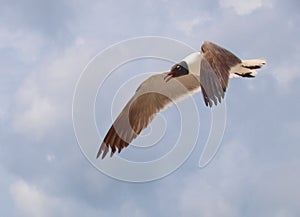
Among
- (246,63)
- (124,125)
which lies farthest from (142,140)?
(246,63)

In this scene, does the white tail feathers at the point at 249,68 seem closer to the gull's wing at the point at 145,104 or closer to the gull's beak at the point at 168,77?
the gull's wing at the point at 145,104

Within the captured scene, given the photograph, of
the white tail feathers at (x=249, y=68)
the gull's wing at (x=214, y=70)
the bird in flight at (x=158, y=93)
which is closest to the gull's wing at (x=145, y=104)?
the bird in flight at (x=158, y=93)

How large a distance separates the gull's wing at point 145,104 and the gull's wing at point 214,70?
1379 millimetres

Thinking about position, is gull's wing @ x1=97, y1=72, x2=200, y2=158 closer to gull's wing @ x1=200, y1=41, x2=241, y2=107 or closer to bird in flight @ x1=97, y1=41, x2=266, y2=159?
bird in flight @ x1=97, y1=41, x2=266, y2=159

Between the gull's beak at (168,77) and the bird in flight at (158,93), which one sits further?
the gull's beak at (168,77)

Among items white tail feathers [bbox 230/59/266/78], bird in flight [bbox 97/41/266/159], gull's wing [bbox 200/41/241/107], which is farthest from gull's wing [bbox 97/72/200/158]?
gull's wing [bbox 200/41/241/107]

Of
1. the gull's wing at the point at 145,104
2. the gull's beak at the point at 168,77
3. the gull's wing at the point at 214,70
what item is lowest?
the gull's wing at the point at 214,70

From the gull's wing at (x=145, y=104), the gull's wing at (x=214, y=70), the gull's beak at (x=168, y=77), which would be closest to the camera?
the gull's wing at (x=214, y=70)

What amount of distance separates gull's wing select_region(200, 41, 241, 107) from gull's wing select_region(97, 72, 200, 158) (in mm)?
1379

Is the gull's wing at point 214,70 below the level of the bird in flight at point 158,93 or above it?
below

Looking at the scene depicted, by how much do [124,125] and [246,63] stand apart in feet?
5.73

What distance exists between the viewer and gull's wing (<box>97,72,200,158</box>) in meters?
7.44

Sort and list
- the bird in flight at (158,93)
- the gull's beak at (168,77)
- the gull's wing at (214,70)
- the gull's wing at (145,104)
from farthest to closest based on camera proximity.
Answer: the gull's beak at (168,77) → the gull's wing at (145,104) → the bird in flight at (158,93) → the gull's wing at (214,70)

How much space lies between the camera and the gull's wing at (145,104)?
744cm
